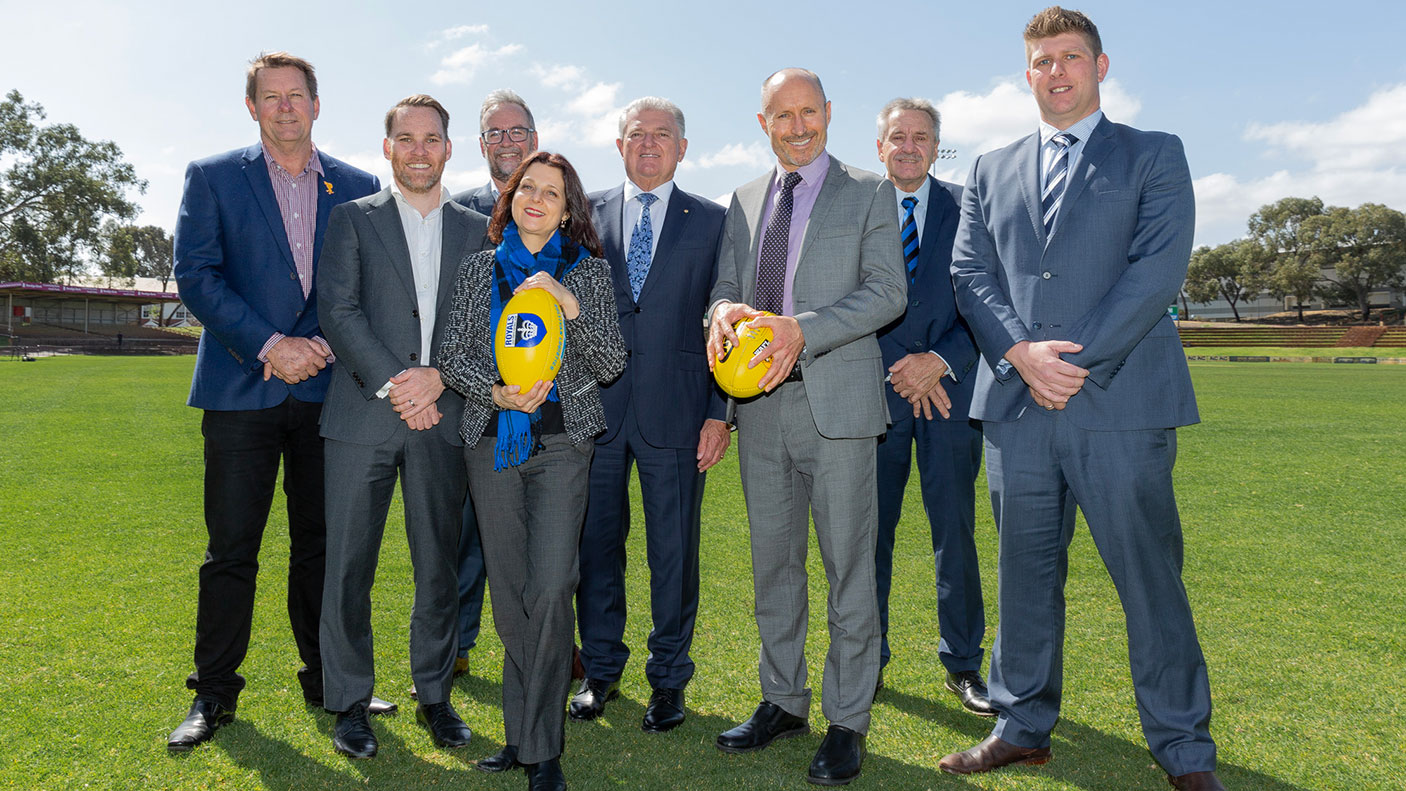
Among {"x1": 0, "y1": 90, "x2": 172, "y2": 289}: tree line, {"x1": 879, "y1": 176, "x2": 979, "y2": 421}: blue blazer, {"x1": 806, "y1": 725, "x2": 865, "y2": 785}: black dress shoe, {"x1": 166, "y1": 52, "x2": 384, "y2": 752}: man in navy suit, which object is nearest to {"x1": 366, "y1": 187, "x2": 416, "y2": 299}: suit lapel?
{"x1": 166, "y1": 52, "x2": 384, "y2": 752}: man in navy suit

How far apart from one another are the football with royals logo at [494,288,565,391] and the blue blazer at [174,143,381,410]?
107cm

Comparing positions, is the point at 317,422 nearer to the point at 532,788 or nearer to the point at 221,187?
A: the point at 221,187

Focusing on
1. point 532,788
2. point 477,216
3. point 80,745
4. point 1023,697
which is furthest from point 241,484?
point 1023,697

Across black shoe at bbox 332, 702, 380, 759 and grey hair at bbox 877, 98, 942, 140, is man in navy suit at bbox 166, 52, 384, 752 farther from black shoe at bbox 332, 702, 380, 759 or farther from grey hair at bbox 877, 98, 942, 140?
grey hair at bbox 877, 98, 942, 140

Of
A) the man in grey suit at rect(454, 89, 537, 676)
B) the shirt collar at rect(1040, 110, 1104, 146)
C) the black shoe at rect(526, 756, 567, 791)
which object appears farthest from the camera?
the man in grey suit at rect(454, 89, 537, 676)

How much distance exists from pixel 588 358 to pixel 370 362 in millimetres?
841

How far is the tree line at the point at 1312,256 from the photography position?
252 ft

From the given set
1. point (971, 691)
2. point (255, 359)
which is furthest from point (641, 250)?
point (971, 691)

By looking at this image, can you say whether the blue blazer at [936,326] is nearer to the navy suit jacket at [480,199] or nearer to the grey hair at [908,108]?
the grey hair at [908,108]

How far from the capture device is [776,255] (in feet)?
11.1

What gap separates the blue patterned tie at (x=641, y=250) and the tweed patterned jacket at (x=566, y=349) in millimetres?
713

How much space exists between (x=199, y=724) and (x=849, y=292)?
289 centimetres

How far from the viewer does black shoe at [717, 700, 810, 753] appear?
323 centimetres

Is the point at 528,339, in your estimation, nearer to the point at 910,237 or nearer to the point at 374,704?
the point at 374,704
